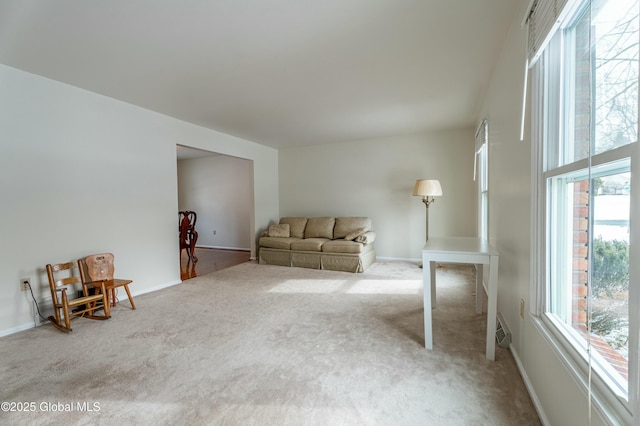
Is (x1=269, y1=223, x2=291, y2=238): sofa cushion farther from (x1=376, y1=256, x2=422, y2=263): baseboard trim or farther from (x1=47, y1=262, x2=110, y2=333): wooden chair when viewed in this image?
(x1=47, y1=262, x2=110, y2=333): wooden chair

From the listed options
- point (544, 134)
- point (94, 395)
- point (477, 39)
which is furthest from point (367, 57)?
point (94, 395)

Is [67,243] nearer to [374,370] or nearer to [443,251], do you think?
[374,370]

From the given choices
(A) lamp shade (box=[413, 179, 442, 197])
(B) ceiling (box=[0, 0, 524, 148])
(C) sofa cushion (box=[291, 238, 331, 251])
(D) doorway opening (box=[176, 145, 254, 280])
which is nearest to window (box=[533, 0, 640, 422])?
(B) ceiling (box=[0, 0, 524, 148])

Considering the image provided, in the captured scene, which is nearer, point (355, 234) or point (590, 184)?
point (590, 184)

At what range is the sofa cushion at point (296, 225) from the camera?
5.62 meters

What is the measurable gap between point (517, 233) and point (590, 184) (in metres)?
0.91

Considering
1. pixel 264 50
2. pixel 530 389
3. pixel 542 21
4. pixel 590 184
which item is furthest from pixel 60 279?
pixel 542 21

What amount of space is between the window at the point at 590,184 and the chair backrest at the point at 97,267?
3.80m

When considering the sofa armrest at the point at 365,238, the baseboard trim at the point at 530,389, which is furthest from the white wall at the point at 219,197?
the baseboard trim at the point at 530,389

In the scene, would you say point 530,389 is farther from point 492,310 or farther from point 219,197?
point 219,197

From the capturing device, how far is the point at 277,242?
5.20 m

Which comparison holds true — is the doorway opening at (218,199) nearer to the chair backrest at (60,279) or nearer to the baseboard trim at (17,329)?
the chair backrest at (60,279)

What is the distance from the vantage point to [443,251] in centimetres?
206

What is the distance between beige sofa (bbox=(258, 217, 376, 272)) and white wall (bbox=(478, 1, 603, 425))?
7.44ft
